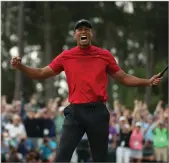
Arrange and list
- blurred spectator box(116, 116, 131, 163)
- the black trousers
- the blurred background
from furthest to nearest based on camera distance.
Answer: the blurred background < blurred spectator box(116, 116, 131, 163) < the black trousers

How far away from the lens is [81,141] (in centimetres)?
1545

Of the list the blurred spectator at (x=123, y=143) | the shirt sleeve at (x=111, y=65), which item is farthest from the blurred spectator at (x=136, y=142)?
the shirt sleeve at (x=111, y=65)

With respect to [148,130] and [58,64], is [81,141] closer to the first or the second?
[148,130]

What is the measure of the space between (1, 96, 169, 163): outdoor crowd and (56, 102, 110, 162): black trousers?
883 cm

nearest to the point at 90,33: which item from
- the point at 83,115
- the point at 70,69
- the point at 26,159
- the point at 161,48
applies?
the point at 70,69

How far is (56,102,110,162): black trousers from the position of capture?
5.98 metres

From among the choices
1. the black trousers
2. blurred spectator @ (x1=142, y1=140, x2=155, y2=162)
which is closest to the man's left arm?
the black trousers

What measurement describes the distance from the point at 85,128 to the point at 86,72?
24.7 inches

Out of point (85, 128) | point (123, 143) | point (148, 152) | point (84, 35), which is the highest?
point (84, 35)

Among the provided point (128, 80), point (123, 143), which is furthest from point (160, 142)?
point (128, 80)

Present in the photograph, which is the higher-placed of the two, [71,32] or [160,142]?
[71,32]

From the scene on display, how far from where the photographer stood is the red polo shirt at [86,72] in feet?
19.8

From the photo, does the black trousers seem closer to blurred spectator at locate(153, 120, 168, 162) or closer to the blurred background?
blurred spectator at locate(153, 120, 168, 162)

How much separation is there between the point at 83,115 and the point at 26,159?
9.48 m
